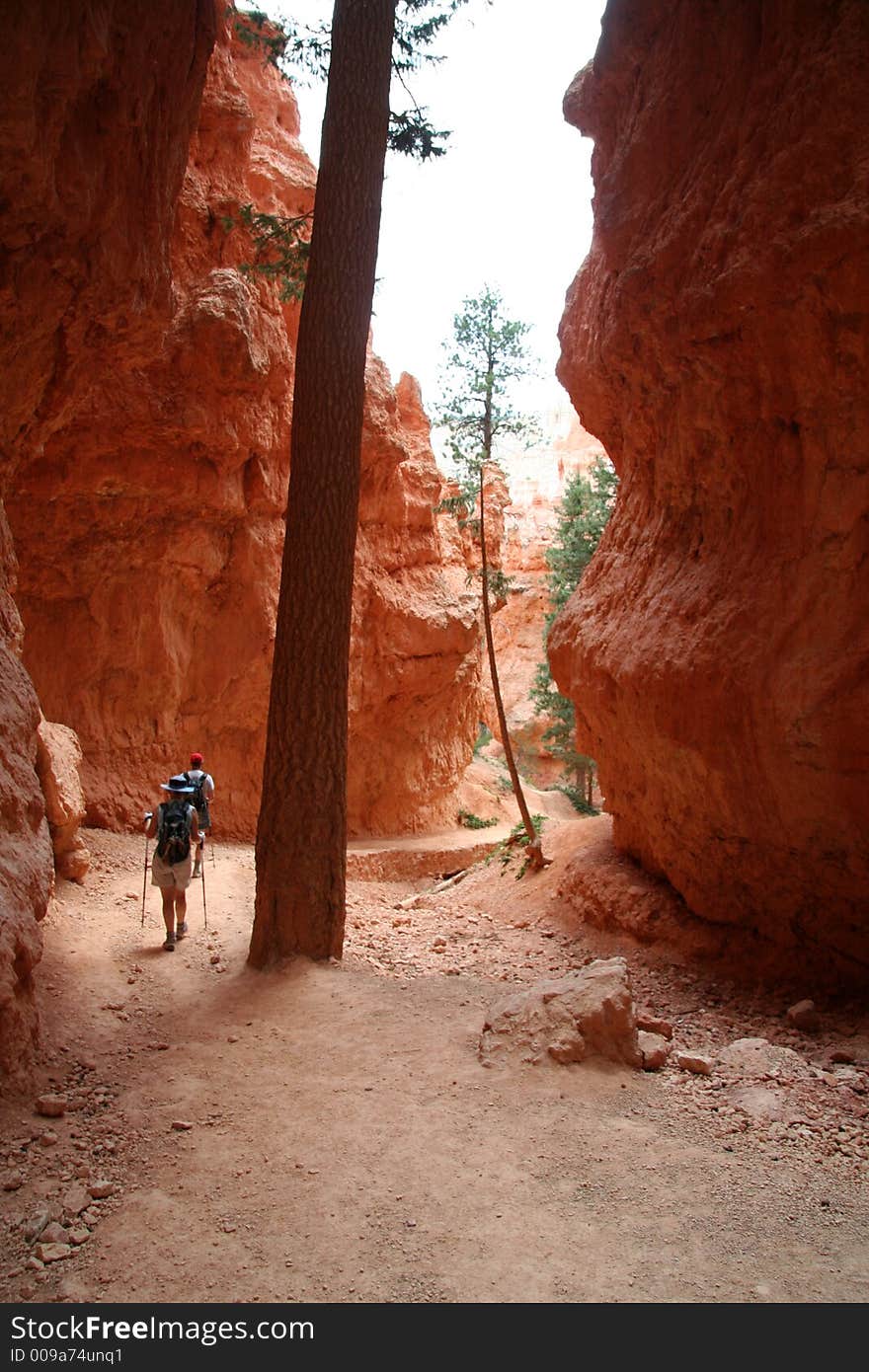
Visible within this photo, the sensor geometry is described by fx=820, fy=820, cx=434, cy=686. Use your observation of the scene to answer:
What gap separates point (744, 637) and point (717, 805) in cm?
172

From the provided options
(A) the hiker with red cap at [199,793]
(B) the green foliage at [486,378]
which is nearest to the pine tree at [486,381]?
(B) the green foliage at [486,378]

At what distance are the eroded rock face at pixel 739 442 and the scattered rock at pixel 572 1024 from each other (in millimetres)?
2558

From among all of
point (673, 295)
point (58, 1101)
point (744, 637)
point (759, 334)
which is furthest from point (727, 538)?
point (58, 1101)

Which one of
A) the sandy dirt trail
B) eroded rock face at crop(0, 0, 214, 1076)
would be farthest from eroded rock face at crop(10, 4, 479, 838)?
the sandy dirt trail

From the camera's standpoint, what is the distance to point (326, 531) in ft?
23.6

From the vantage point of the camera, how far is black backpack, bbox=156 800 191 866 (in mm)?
7992

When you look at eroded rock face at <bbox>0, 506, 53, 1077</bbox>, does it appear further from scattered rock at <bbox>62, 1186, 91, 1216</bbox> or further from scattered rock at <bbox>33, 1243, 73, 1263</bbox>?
scattered rock at <bbox>33, 1243, 73, 1263</bbox>

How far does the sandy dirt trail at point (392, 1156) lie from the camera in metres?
3.13

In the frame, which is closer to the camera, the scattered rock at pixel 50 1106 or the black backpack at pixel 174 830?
the scattered rock at pixel 50 1106

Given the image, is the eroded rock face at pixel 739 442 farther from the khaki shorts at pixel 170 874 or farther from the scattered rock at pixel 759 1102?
the khaki shorts at pixel 170 874

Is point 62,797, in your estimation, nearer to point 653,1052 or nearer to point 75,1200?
point 75,1200

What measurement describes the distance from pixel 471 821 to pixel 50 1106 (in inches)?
682

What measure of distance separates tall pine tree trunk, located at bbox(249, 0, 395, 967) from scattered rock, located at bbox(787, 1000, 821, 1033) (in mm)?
3736

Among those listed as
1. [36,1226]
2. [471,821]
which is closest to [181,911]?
[36,1226]
